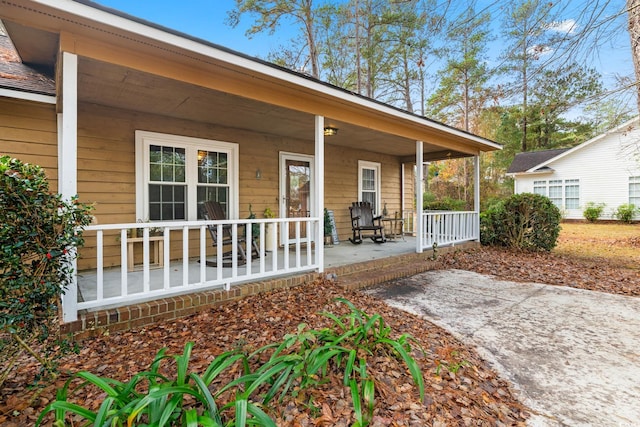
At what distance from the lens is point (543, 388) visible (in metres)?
2.02

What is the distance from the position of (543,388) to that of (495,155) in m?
22.1

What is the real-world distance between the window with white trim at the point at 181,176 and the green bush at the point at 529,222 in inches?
241

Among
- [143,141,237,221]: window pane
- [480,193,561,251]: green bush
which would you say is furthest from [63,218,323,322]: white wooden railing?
[480,193,561,251]: green bush

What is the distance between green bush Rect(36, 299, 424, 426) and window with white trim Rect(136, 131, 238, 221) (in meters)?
3.31

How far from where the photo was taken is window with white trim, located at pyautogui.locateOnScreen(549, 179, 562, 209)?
15996mm

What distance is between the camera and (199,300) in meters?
3.16

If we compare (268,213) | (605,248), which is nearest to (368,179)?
(268,213)

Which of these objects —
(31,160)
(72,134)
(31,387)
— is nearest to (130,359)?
(31,387)

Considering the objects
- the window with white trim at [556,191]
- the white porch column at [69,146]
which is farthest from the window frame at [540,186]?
the white porch column at [69,146]

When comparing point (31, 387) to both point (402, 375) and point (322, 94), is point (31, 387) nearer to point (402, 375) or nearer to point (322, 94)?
point (402, 375)

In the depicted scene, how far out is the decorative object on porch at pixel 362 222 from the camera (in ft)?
23.1

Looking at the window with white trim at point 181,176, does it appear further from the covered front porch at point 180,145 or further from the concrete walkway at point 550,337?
the concrete walkway at point 550,337

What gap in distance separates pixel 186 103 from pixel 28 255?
2.85 metres

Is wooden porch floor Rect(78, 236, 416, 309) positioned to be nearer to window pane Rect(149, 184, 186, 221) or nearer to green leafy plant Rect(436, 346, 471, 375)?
window pane Rect(149, 184, 186, 221)
